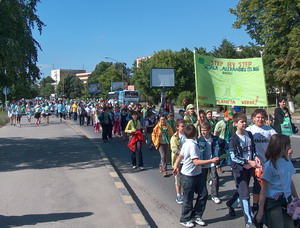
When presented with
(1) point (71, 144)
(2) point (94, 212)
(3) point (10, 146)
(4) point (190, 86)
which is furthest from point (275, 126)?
(4) point (190, 86)

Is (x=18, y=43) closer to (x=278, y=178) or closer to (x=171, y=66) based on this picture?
(x=278, y=178)

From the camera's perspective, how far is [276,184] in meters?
3.43

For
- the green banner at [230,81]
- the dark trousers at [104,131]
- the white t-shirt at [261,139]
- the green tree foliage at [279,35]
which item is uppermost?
the green tree foliage at [279,35]

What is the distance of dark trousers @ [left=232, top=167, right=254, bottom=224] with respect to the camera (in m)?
4.60

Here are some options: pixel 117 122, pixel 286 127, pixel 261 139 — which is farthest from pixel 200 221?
pixel 117 122

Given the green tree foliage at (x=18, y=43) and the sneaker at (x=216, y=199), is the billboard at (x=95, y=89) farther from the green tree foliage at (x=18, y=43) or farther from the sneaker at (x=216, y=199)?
the sneaker at (x=216, y=199)

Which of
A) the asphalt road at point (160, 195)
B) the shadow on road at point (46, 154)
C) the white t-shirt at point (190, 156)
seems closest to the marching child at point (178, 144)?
the asphalt road at point (160, 195)

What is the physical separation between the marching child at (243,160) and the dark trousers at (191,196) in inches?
19.8

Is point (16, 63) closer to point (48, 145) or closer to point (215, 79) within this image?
point (48, 145)

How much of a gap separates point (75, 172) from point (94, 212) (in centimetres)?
292

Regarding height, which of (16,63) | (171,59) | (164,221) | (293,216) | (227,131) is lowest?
(164,221)

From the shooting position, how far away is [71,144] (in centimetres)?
1273

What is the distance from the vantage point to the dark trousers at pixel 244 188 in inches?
181

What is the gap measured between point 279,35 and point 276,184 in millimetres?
31178
